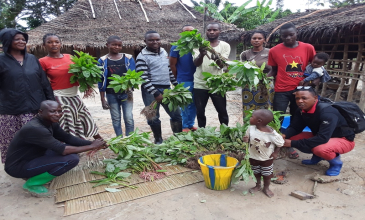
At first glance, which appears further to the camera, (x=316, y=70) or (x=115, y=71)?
(x=115, y=71)

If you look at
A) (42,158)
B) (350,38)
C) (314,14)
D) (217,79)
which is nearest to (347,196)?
(217,79)

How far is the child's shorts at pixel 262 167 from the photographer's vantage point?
2568 mm

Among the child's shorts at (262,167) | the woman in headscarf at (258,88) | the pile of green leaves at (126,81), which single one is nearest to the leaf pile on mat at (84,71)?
the pile of green leaves at (126,81)

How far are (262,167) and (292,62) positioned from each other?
1.52 metres

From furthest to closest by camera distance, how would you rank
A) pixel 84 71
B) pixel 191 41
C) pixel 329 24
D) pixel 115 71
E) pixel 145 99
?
1. pixel 329 24
2. pixel 145 99
3. pixel 115 71
4. pixel 84 71
5. pixel 191 41

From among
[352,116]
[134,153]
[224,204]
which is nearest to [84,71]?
[134,153]

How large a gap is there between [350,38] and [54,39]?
7.23m

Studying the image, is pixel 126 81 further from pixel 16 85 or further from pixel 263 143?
pixel 263 143

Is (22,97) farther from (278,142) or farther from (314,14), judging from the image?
(314,14)

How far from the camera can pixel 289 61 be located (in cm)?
339

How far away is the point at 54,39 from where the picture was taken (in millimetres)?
3197

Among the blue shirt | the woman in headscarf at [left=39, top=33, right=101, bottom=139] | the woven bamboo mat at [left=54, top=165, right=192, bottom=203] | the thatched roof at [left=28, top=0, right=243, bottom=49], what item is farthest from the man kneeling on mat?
the thatched roof at [left=28, top=0, right=243, bottom=49]

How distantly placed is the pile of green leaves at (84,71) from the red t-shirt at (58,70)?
0.08m

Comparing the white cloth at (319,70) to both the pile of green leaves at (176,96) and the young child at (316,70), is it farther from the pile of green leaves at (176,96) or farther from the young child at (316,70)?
the pile of green leaves at (176,96)
